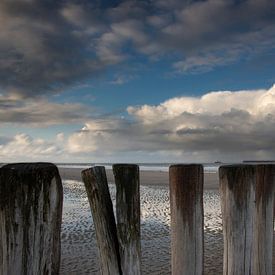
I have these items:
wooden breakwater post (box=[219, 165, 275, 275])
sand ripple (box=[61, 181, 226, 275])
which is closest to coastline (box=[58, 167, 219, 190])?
sand ripple (box=[61, 181, 226, 275])

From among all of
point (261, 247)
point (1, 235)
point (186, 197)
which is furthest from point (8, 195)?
point (261, 247)

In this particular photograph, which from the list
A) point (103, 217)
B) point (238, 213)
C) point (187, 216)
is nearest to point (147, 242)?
point (238, 213)

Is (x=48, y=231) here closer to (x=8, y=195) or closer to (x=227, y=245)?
(x=8, y=195)

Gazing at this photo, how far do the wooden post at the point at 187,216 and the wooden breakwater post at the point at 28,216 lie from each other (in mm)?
1303

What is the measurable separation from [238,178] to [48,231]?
1851 millimetres

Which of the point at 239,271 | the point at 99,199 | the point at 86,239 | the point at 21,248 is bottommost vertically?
the point at 86,239

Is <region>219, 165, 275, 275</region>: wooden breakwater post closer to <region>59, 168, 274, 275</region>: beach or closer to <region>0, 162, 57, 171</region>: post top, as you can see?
<region>0, 162, 57, 171</region>: post top

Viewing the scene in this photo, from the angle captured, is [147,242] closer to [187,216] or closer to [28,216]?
[187,216]

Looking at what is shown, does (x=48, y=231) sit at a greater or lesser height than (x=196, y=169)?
lesser

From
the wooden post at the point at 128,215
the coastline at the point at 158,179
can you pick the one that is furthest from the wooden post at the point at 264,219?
the coastline at the point at 158,179

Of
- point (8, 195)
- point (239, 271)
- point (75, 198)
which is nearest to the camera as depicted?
point (8, 195)

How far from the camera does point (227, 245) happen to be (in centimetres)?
380

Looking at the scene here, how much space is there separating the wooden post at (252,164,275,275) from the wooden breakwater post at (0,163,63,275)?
2.38m

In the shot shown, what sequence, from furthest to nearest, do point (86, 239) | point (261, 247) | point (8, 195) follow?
1. point (86, 239)
2. point (261, 247)
3. point (8, 195)
